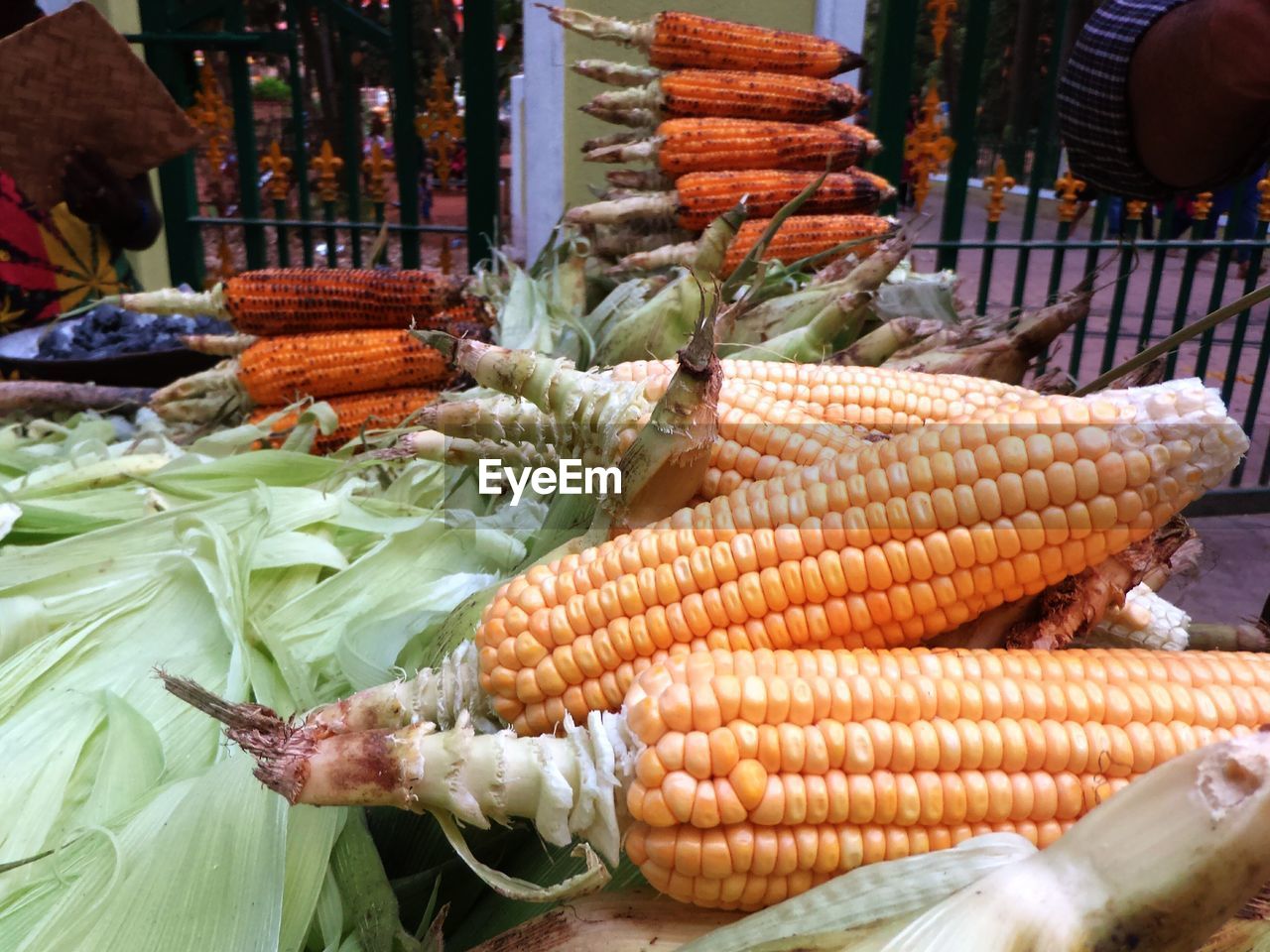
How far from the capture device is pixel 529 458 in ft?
4.00

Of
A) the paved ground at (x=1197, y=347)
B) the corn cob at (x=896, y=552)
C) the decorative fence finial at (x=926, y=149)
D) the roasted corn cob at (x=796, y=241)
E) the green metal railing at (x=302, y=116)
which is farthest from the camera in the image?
the decorative fence finial at (x=926, y=149)

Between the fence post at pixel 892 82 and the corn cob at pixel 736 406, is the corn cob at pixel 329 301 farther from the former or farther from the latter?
the fence post at pixel 892 82

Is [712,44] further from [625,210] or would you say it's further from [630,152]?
[625,210]

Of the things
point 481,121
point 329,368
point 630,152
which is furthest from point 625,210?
point 481,121

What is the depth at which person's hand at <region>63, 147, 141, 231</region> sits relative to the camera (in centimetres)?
254

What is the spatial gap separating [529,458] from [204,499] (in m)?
0.64

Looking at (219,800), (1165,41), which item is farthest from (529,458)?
(1165,41)

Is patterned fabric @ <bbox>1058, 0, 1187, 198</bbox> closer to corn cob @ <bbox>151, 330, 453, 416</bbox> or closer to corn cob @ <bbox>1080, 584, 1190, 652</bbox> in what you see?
corn cob @ <bbox>1080, 584, 1190, 652</bbox>

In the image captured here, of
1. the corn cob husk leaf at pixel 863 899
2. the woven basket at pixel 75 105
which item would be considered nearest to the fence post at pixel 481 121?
the woven basket at pixel 75 105

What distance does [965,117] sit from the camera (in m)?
3.28

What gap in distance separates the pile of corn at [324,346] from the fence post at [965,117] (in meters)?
2.14

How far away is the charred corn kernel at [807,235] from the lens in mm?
2383

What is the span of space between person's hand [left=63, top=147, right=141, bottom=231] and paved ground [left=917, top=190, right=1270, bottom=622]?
Result: 2.39 metres

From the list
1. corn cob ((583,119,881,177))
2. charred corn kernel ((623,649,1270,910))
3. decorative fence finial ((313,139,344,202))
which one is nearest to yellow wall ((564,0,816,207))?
decorative fence finial ((313,139,344,202))
